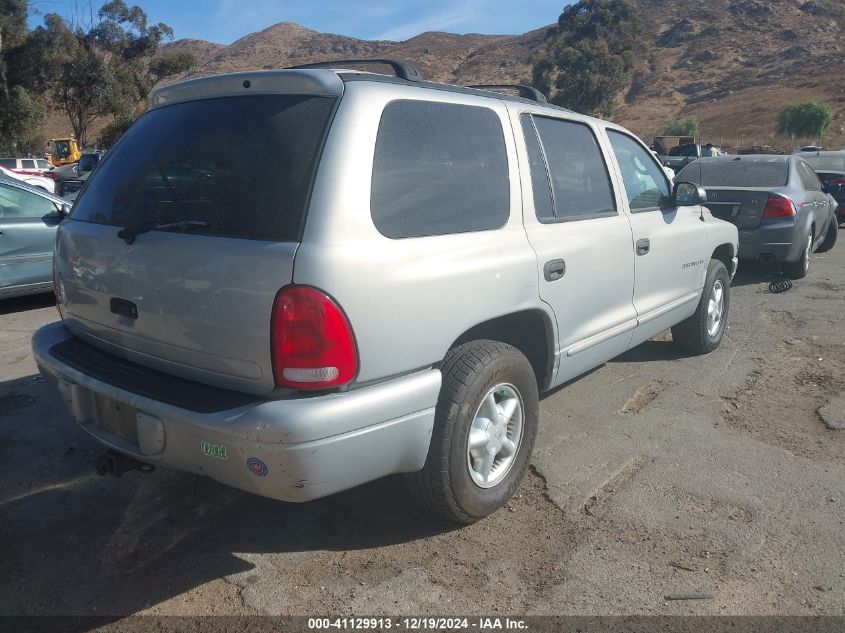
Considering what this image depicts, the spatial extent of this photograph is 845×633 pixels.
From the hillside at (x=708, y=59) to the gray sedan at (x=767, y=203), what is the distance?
49.5 meters

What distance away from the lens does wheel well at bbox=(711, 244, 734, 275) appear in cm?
576

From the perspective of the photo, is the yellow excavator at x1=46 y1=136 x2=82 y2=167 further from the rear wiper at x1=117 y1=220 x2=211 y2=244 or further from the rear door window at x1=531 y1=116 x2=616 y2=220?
the rear wiper at x1=117 y1=220 x2=211 y2=244

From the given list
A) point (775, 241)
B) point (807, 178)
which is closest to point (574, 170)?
point (775, 241)

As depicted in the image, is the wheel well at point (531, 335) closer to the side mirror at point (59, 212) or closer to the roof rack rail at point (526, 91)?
the roof rack rail at point (526, 91)

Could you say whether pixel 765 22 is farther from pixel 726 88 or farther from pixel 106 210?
pixel 106 210

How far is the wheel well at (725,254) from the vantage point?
227 inches

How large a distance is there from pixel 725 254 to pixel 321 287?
445 centimetres

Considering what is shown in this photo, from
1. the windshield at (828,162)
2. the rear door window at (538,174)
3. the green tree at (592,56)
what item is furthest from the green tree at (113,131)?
the rear door window at (538,174)

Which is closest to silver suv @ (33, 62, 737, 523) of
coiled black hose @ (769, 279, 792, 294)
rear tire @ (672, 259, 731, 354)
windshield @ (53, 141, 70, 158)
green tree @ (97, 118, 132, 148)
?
rear tire @ (672, 259, 731, 354)

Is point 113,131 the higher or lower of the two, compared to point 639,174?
higher

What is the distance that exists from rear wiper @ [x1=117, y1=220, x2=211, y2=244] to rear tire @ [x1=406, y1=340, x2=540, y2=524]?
1.09 metres

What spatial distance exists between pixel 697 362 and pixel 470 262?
3.23m

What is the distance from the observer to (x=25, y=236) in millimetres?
7020

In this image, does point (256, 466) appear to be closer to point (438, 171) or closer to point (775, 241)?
point (438, 171)
